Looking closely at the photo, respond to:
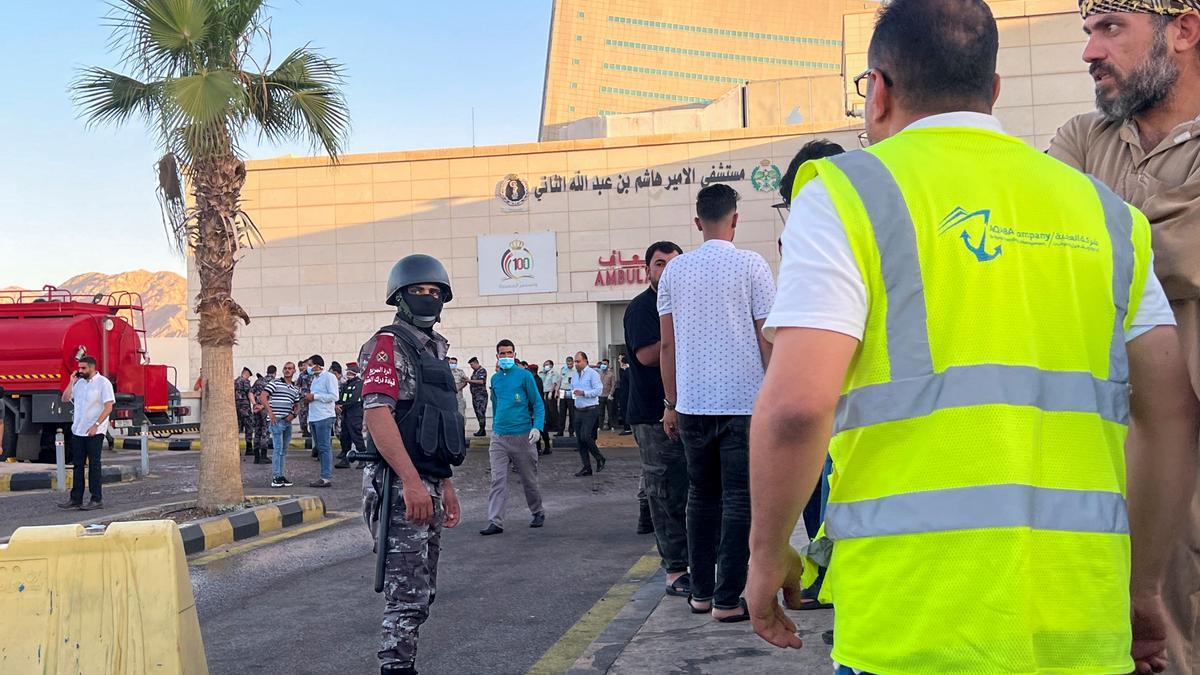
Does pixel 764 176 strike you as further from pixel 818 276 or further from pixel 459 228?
pixel 818 276

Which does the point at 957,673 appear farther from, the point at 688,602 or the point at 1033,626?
the point at 688,602

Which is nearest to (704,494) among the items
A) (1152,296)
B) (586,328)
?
(1152,296)

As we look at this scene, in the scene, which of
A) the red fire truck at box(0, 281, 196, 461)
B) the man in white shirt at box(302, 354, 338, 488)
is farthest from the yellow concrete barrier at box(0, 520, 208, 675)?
the red fire truck at box(0, 281, 196, 461)

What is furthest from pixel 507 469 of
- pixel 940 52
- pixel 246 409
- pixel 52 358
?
pixel 246 409

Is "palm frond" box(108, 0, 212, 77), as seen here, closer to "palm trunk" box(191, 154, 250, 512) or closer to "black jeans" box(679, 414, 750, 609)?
"palm trunk" box(191, 154, 250, 512)

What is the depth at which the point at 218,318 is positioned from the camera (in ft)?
38.4

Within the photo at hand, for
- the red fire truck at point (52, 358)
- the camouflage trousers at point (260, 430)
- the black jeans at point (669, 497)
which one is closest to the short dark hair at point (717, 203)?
the black jeans at point (669, 497)

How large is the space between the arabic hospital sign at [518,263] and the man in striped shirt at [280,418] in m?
20.6

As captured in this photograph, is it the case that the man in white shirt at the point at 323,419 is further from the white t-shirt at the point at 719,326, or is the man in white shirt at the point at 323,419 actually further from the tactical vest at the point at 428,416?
the tactical vest at the point at 428,416

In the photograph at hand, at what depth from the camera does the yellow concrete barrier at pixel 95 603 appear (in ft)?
12.7

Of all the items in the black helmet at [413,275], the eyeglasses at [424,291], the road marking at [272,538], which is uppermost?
the black helmet at [413,275]

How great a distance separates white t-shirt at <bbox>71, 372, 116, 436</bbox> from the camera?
42.4 feet

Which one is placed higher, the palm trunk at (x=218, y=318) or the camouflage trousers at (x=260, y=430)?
the palm trunk at (x=218, y=318)

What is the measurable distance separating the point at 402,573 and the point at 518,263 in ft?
111
